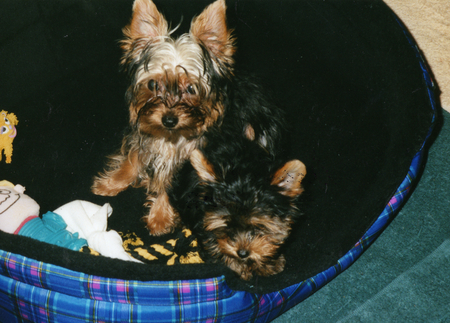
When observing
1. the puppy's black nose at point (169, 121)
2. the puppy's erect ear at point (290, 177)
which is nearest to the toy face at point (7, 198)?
the puppy's black nose at point (169, 121)

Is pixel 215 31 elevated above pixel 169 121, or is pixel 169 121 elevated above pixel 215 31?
pixel 215 31

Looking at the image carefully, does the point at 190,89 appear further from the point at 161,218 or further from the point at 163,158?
→ the point at 161,218

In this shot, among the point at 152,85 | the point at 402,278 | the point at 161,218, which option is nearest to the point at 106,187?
the point at 161,218

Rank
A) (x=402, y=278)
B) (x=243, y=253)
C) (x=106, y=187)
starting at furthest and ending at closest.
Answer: (x=106, y=187)
(x=402, y=278)
(x=243, y=253)

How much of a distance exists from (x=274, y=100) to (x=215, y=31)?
1223mm

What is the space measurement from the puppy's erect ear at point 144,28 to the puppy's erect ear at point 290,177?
1466 mm

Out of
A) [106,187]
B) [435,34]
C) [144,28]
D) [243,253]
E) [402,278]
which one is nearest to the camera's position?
[243,253]

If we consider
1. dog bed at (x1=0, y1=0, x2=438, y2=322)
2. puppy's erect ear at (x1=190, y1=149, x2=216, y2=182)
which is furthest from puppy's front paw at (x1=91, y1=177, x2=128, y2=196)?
puppy's erect ear at (x1=190, y1=149, x2=216, y2=182)

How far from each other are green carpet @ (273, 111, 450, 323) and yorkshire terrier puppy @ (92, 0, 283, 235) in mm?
1313

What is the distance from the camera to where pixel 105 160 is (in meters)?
3.79

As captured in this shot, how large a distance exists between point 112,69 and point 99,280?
2879 mm

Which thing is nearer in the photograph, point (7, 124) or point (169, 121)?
point (169, 121)

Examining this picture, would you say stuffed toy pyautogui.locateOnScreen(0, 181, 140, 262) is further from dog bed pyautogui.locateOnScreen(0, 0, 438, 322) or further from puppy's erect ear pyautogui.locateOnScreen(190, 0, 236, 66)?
puppy's erect ear pyautogui.locateOnScreen(190, 0, 236, 66)

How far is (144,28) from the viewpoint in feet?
9.20
